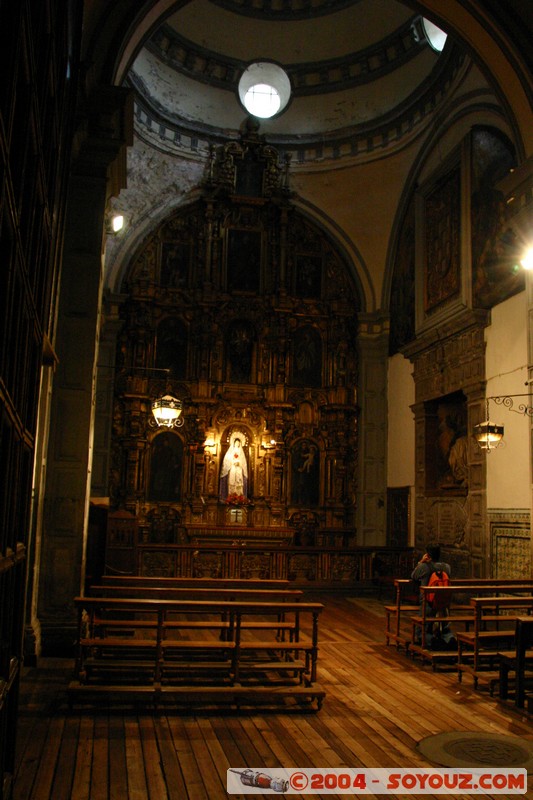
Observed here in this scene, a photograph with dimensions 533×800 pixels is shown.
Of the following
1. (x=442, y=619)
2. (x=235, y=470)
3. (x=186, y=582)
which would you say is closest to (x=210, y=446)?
(x=235, y=470)

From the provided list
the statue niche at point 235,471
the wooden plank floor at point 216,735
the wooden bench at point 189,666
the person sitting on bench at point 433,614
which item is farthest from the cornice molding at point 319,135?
the wooden plank floor at point 216,735

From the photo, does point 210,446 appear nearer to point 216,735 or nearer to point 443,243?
point 443,243

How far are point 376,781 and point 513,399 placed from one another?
9.12 metres

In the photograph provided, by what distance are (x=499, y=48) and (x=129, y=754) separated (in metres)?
10.3

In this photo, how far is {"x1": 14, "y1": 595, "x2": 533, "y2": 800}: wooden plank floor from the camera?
4.83m

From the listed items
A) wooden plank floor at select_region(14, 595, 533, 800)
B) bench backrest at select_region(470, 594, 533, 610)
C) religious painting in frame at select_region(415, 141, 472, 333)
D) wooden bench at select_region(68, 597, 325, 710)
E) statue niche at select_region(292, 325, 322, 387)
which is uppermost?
religious painting in frame at select_region(415, 141, 472, 333)

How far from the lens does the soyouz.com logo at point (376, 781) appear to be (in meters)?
4.79

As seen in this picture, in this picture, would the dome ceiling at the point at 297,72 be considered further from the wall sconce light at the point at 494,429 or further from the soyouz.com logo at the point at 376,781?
the soyouz.com logo at the point at 376,781

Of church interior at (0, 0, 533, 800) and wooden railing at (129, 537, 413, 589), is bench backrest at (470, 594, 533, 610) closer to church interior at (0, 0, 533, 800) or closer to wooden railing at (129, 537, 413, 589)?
church interior at (0, 0, 533, 800)

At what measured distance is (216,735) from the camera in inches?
229

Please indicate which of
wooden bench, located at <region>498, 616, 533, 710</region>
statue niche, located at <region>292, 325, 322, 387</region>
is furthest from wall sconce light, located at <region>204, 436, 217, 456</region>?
wooden bench, located at <region>498, 616, 533, 710</region>

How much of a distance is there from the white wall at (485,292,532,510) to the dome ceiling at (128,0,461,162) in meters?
7.10

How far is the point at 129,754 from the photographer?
5324 millimetres

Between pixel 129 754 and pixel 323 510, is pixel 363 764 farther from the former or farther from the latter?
pixel 323 510
